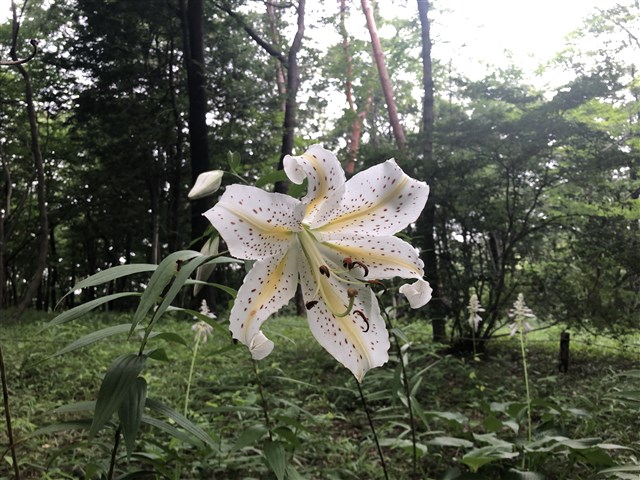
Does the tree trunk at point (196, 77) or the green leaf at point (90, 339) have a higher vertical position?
the tree trunk at point (196, 77)

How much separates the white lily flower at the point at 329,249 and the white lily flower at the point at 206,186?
0.15 meters

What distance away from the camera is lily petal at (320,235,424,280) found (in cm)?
71

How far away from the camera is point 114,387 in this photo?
54 centimetres

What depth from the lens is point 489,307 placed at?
4703 millimetres

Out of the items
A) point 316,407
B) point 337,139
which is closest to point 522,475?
point 316,407

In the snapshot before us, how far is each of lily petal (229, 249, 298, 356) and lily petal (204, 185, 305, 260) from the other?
0.02 metres

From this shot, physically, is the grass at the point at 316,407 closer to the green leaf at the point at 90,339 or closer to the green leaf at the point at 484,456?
the green leaf at the point at 484,456

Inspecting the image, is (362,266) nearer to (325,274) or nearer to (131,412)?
(325,274)

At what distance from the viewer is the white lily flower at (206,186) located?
2.43 ft

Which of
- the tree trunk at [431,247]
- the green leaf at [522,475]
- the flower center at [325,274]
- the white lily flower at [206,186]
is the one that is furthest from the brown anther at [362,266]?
the tree trunk at [431,247]

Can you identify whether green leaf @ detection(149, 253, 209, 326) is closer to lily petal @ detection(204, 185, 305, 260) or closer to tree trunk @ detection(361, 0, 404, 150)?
lily petal @ detection(204, 185, 305, 260)

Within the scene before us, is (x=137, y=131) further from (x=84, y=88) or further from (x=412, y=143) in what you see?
(x=412, y=143)

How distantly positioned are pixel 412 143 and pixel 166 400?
3.50m

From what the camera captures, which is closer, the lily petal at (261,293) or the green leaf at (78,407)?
the lily petal at (261,293)
